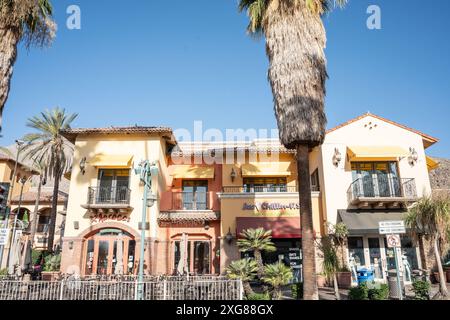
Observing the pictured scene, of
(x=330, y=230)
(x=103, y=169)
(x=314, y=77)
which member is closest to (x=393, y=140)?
(x=330, y=230)

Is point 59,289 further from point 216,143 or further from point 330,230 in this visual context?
point 216,143

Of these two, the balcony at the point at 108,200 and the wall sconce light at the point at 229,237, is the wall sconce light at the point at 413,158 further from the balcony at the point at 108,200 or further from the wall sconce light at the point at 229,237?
the balcony at the point at 108,200

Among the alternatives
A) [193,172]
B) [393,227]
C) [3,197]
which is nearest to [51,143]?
[193,172]

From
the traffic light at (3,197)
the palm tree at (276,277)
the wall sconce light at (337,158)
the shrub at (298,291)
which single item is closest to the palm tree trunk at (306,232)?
the palm tree at (276,277)

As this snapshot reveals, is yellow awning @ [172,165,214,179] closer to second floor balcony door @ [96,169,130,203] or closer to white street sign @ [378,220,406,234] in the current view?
second floor balcony door @ [96,169,130,203]

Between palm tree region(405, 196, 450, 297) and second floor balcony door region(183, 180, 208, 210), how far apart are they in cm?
1306

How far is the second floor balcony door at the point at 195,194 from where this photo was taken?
2269 cm

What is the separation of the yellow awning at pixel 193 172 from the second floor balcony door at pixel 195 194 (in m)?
0.77

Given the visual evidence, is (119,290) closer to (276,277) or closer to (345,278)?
(276,277)

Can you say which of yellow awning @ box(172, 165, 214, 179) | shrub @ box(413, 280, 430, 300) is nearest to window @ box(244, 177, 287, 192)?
yellow awning @ box(172, 165, 214, 179)

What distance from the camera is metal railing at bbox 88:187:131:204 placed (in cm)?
2056

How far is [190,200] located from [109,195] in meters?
5.42

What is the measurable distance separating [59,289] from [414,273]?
17.4 metres

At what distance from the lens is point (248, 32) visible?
1444 cm
